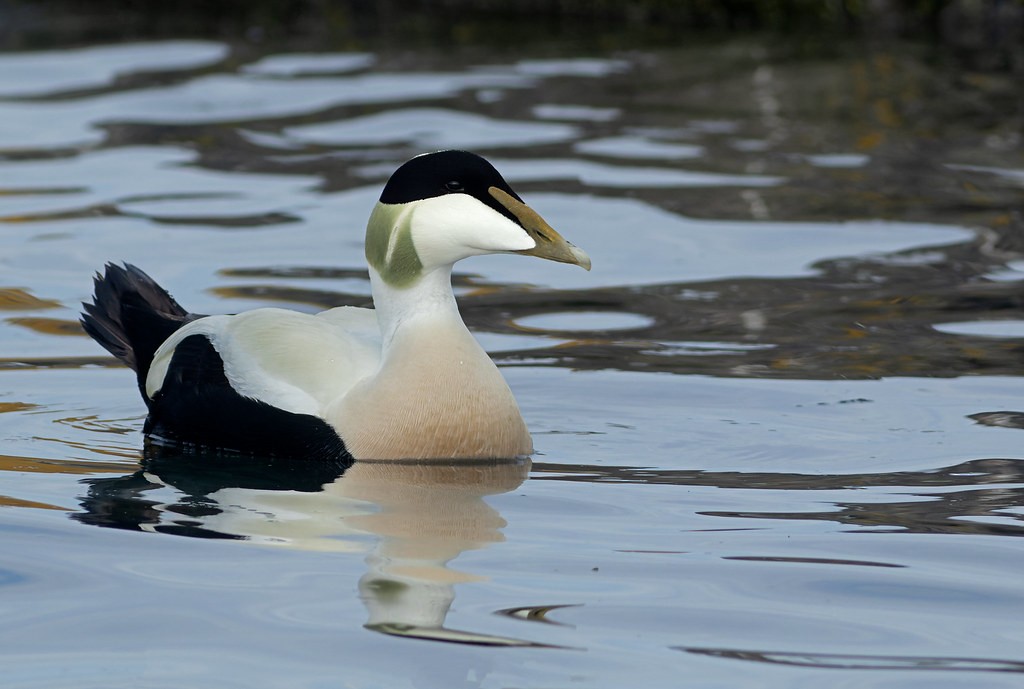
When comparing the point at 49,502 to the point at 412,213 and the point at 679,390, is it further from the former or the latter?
the point at 679,390

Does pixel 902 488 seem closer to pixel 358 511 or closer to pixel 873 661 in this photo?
pixel 873 661

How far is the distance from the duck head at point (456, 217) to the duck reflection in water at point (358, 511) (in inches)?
26.6

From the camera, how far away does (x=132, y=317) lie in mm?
6648

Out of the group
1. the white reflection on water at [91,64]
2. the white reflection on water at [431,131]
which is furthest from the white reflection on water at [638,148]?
the white reflection on water at [91,64]

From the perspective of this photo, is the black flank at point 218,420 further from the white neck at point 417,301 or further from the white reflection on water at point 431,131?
the white reflection on water at point 431,131

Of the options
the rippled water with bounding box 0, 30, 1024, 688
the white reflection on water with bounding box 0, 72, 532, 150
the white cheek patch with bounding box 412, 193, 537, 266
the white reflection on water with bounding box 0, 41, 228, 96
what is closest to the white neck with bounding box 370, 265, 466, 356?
the white cheek patch with bounding box 412, 193, 537, 266

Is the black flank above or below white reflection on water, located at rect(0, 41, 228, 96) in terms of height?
below

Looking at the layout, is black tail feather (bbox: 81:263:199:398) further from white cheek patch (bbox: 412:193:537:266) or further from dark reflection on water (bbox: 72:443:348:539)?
white cheek patch (bbox: 412:193:537:266)

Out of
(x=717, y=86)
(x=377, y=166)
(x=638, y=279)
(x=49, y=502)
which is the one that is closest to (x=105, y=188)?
(x=377, y=166)

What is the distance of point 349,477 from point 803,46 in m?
11.7

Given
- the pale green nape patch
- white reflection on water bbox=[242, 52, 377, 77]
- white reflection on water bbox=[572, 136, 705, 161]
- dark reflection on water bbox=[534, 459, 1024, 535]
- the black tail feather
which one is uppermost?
white reflection on water bbox=[242, 52, 377, 77]

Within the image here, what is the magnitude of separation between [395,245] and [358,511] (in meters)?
0.95

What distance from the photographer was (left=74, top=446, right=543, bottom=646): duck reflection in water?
4516 millimetres

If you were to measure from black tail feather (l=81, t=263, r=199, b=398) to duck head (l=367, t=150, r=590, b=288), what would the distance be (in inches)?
46.6
